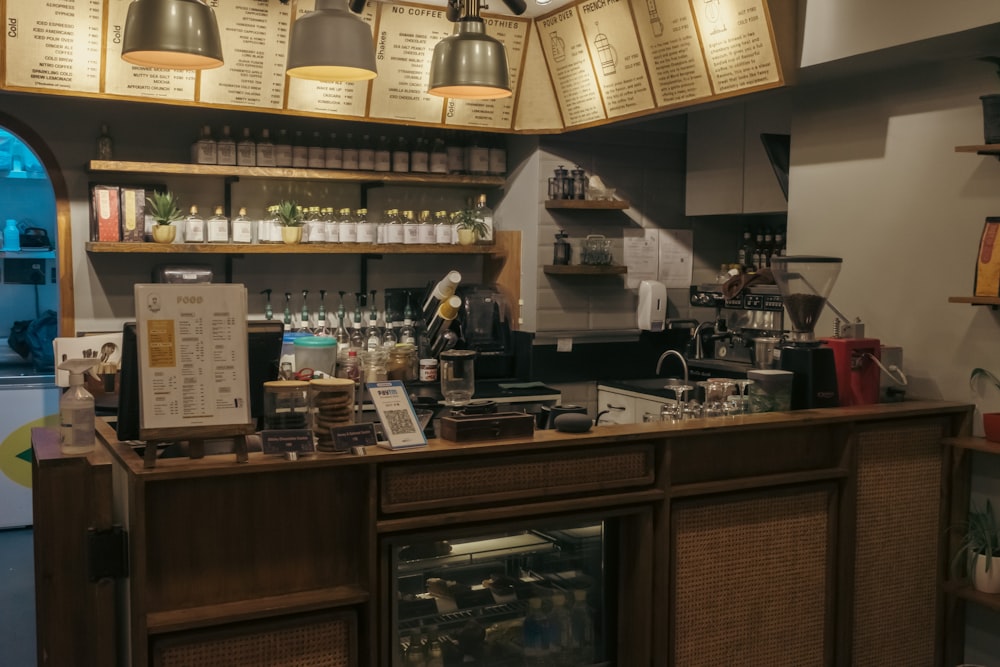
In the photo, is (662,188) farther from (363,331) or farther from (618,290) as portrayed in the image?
(363,331)

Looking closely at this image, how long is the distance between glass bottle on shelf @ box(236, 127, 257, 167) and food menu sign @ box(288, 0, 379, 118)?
34 cm

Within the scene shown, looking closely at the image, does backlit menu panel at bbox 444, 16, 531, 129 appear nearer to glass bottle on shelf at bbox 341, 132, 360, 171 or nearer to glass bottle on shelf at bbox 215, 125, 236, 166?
glass bottle on shelf at bbox 341, 132, 360, 171

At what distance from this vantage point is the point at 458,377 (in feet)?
10.3

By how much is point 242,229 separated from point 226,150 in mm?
421

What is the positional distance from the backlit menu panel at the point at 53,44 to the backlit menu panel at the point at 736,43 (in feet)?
8.97

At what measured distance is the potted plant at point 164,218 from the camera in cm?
483

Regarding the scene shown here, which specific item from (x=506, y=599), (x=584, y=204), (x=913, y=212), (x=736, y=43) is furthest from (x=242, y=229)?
(x=913, y=212)

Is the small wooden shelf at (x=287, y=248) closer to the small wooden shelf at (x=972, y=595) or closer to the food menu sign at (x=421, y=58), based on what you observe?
the food menu sign at (x=421, y=58)

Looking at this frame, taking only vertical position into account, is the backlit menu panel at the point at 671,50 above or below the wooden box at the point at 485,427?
above

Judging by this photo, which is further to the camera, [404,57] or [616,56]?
[404,57]

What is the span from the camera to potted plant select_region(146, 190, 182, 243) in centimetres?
483

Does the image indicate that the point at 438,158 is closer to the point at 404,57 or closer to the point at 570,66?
the point at 404,57

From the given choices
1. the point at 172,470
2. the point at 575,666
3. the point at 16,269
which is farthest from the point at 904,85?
the point at 16,269

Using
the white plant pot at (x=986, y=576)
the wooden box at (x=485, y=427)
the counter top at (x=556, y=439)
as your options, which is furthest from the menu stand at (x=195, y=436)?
the white plant pot at (x=986, y=576)
